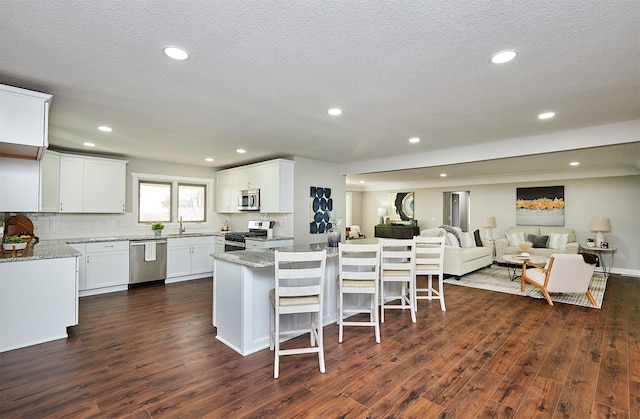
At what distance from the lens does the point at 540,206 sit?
8.01 metres

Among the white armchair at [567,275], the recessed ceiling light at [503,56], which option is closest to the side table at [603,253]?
the white armchair at [567,275]

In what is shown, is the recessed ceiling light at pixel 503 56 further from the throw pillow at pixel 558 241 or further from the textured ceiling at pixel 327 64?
the throw pillow at pixel 558 241

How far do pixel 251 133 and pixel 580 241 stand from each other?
8.18 m

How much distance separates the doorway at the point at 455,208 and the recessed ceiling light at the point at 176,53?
9828 millimetres

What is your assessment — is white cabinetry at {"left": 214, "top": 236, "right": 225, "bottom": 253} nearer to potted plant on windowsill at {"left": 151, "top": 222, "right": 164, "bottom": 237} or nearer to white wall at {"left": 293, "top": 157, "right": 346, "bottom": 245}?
potted plant on windowsill at {"left": 151, "top": 222, "right": 164, "bottom": 237}

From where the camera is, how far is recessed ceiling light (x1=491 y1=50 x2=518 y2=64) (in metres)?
1.99

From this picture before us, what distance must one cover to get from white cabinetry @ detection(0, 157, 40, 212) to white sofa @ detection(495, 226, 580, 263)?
803 centimetres

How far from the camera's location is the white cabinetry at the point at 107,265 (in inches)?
192

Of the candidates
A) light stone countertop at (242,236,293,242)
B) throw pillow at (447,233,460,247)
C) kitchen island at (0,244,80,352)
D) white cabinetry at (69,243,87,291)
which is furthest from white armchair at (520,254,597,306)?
white cabinetry at (69,243,87,291)

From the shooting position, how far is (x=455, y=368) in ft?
8.73

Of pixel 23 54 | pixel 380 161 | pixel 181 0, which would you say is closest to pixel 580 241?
pixel 380 161

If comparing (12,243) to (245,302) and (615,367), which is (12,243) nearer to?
(245,302)

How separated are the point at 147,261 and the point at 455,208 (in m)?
9.21

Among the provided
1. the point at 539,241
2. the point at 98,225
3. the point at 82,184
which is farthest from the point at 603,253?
the point at 82,184
